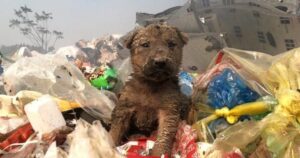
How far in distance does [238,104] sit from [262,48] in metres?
0.42

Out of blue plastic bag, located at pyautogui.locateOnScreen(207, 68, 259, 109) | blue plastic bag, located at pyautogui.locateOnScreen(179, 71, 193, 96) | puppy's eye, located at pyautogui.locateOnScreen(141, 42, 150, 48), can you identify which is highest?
puppy's eye, located at pyautogui.locateOnScreen(141, 42, 150, 48)

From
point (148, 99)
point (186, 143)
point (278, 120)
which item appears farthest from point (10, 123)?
point (278, 120)

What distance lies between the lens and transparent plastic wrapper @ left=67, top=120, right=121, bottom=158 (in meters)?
0.85

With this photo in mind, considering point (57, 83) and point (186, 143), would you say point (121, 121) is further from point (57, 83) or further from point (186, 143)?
point (57, 83)

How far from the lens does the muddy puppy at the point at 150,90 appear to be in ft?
3.33

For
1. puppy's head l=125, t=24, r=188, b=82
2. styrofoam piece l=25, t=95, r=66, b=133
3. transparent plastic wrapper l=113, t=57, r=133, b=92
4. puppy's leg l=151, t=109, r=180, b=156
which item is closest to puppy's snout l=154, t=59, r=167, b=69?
puppy's head l=125, t=24, r=188, b=82

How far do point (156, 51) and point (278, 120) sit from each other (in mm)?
325

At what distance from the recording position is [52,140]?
0.94 meters

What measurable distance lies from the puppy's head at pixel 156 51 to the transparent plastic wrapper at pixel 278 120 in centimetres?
18

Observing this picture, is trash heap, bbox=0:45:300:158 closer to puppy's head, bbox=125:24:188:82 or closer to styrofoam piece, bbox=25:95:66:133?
styrofoam piece, bbox=25:95:66:133

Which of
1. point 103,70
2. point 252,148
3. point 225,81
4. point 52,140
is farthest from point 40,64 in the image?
point 252,148

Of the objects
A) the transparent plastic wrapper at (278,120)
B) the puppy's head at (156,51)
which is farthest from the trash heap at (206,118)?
the puppy's head at (156,51)

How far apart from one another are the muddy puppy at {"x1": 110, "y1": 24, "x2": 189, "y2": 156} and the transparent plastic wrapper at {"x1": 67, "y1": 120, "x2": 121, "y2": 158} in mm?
95

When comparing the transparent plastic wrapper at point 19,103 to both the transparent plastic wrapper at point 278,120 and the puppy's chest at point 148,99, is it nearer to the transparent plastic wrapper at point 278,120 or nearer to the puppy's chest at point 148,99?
the puppy's chest at point 148,99
